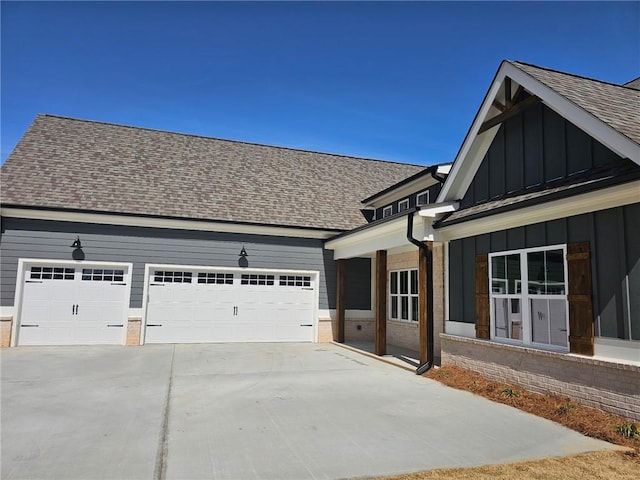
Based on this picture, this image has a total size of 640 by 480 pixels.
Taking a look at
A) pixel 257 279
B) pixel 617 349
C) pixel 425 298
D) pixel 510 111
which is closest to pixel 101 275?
pixel 257 279

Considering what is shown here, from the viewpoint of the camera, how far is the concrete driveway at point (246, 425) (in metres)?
4.68

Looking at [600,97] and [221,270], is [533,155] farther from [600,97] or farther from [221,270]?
[221,270]

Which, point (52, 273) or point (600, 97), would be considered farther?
point (52, 273)

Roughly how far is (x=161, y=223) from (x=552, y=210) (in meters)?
11.3

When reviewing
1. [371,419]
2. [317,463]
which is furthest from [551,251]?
[317,463]

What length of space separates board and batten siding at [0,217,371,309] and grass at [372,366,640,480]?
811 centimetres

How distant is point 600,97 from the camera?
7992mm

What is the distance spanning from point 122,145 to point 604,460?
17026 millimetres

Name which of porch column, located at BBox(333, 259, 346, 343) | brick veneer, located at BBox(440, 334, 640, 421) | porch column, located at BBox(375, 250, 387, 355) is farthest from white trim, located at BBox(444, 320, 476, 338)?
porch column, located at BBox(333, 259, 346, 343)

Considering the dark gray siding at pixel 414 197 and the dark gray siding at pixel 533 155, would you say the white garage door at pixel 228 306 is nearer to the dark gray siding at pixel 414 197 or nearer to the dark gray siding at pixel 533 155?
the dark gray siding at pixel 414 197

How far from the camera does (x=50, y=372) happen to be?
9.54 m

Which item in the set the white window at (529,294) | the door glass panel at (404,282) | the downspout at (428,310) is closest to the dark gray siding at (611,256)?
the white window at (529,294)

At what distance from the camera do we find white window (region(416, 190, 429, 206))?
13617 mm

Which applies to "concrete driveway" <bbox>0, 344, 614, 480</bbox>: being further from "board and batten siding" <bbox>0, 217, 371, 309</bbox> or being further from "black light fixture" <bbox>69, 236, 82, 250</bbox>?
"black light fixture" <bbox>69, 236, 82, 250</bbox>
